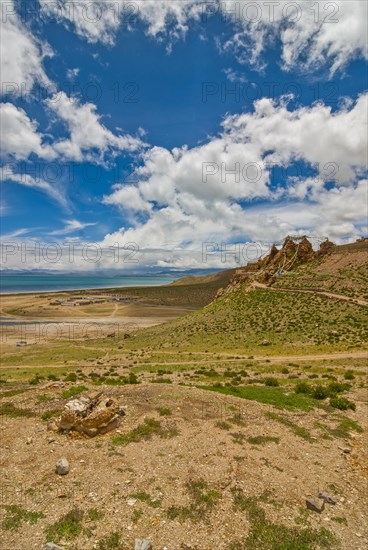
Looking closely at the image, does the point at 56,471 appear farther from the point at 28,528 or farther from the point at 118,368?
the point at 118,368

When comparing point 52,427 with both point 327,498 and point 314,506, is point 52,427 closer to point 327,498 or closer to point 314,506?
point 314,506

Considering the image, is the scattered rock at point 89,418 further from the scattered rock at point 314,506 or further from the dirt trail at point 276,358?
the dirt trail at point 276,358

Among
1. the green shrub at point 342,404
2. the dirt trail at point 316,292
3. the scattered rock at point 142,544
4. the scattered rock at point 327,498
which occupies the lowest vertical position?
the green shrub at point 342,404

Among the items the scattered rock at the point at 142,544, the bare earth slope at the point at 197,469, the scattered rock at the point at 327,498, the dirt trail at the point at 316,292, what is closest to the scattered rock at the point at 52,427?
the bare earth slope at the point at 197,469

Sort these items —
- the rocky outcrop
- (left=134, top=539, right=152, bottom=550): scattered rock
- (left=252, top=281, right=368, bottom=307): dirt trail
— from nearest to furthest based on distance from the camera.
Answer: (left=134, top=539, right=152, bottom=550): scattered rock → (left=252, top=281, right=368, bottom=307): dirt trail → the rocky outcrop

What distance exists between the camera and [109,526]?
8.88 meters

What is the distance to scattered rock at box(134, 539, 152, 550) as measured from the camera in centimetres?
800

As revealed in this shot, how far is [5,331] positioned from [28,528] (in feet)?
300

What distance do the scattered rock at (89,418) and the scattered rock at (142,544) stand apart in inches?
243

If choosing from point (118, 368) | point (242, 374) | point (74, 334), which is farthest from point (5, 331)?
point (242, 374)

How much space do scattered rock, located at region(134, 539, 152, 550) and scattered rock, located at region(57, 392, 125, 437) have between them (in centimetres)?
618

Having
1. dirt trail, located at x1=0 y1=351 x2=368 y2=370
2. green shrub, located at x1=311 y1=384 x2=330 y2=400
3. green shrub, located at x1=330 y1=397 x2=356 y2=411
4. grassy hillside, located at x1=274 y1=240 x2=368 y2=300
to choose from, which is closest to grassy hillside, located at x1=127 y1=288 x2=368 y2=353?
dirt trail, located at x1=0 y1=351 x2=368 y2=370

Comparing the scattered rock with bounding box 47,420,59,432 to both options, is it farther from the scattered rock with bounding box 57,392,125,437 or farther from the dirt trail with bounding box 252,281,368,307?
the dirt trail with bounding box 252,281,368,307

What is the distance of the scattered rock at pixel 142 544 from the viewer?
7996 mm
